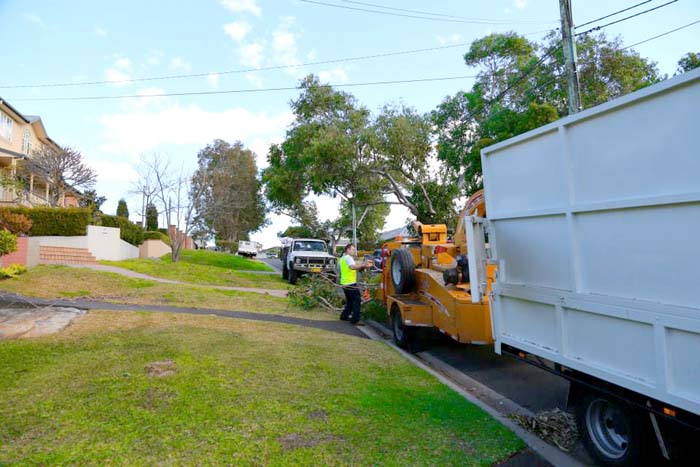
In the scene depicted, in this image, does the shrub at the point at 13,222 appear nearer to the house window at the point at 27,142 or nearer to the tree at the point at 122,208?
the house window at the point at 27,142

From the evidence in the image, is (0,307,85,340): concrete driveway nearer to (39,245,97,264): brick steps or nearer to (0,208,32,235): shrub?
(0,208,32,235): shrub

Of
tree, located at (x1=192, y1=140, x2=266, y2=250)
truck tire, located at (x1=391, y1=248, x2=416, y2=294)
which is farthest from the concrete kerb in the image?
tree, located at (x1=192, y1=140, x2=266, y2=250)

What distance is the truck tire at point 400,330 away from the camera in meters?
7.64

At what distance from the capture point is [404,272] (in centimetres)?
782

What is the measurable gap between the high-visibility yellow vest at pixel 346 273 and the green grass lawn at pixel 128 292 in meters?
1.27

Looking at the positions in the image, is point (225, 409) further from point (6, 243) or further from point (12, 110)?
point (12, 110)

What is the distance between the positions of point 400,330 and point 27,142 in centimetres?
3454

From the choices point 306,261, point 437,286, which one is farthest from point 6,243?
point 437,286

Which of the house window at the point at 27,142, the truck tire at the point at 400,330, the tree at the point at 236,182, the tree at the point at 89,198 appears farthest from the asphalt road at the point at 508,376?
the tree at the point at 236,182

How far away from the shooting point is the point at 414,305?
24.0 ft

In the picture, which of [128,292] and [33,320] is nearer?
[33,320]

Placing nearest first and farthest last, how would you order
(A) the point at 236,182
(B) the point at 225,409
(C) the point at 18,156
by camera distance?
1. (B) the point at 225,409
2. (C) the point at 18,156
3. (A) the point at 236,182

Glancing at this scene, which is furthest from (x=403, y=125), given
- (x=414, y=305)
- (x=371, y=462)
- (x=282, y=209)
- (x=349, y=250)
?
(x=282, y=209)

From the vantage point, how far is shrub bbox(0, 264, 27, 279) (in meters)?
13.3
